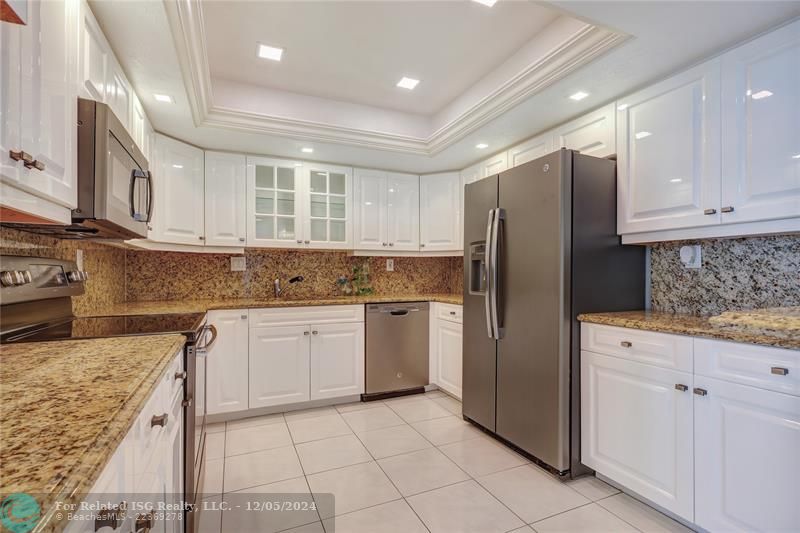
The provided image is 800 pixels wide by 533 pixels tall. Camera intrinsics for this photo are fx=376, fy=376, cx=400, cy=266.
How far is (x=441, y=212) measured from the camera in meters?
3.83

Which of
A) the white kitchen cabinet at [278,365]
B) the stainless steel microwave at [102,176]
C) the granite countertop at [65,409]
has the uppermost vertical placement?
the stainless steel microwave at [102,176]

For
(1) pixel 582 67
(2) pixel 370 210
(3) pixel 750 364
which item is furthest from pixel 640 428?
(2) pixel 370 210

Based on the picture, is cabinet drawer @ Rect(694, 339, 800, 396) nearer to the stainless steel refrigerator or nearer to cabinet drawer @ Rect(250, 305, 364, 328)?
the stainless steel refrigerator

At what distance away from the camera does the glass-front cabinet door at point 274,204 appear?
3273 mm

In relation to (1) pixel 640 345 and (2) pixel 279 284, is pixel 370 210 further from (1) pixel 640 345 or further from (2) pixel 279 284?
(1) pixel 640 345

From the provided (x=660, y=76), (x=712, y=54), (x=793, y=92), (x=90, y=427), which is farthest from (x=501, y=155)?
(x=90, y=427)

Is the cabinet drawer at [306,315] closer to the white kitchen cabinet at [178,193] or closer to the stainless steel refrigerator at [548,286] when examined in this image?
the white kitchen cabinet at [178,193]

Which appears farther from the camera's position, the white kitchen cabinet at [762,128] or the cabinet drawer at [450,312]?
the cabinet drawer at [450,312]

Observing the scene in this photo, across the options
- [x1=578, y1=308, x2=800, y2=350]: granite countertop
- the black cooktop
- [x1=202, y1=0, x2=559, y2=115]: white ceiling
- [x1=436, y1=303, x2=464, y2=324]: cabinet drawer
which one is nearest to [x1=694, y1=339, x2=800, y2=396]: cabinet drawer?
[x1=578, y1=308, x2=800, y2=350]: granite countertop

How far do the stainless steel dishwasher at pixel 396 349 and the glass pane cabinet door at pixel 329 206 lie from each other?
0.76 m

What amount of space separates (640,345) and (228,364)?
2771mm

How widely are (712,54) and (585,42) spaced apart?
23.7 inches

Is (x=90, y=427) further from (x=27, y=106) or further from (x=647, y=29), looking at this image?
(x=647, y=29)

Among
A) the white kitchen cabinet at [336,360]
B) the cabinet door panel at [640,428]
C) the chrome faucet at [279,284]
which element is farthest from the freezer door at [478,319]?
the chrome faucet at [279,284]
